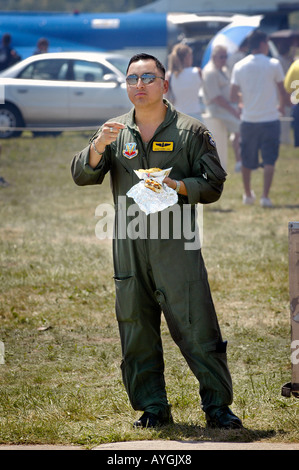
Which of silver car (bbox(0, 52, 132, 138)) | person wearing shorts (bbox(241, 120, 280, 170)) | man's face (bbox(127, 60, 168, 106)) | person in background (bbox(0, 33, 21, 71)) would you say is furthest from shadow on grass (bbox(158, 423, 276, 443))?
person in background (bbox(0, 33, 21, 71))

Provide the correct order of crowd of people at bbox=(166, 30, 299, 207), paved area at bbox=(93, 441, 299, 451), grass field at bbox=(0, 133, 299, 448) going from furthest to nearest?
1. crowd of people at bbox=(166, 30, 299, 207)
2. grass field at bbox=(0, 133, 299, 448)
3. paved area at bbox=(93, 441, 299, 451)

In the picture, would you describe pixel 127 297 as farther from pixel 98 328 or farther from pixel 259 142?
pixel 259 142

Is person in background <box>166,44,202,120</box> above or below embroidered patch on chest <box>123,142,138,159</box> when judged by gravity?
above

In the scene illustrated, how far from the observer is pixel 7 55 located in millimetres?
14875

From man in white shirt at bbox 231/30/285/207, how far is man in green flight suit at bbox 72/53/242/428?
25.5 feet

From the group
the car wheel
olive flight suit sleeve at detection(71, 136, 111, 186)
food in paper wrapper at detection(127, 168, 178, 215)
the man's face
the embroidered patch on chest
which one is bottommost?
food in paper wrapper at detection(127, 168, 178, 215)

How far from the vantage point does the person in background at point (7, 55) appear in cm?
1483

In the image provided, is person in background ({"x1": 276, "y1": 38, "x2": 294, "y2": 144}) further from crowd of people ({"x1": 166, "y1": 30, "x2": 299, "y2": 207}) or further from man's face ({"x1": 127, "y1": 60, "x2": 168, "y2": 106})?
man's face ({"x1": 127, "y1": 60, "x2": 168, "y2": 106})

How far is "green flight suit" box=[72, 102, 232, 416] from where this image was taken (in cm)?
395

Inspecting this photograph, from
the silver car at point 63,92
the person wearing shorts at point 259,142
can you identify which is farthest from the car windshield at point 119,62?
the person wearing shorts at point 259,142

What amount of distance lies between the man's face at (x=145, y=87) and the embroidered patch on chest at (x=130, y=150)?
21cm

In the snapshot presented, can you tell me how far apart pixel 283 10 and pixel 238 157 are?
18.9 ft

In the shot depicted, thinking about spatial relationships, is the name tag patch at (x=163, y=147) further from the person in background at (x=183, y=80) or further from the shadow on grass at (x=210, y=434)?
the person in background at (x=183, y=80)
